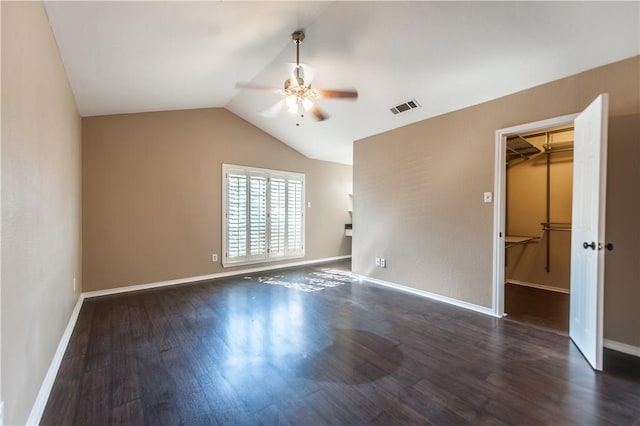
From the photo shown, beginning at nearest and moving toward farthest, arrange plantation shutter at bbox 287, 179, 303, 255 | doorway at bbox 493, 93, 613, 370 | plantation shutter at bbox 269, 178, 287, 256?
doorway at bbox 493, 93, 613, 370 < plantation shutter at bbox 269, 178, 287, 256 < plantation shutter at bbox 287, 179, 303, 255

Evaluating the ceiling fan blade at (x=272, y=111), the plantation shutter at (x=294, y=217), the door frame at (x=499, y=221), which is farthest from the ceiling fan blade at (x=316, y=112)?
the door frame at (x=499, y=221)

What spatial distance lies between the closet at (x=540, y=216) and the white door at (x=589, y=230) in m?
1.31

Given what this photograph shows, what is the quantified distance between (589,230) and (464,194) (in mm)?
1300

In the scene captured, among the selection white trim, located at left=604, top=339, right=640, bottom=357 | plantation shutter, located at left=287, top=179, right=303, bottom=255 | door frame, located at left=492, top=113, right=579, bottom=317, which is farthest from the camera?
plantation shutter, located at left=287, top=179, right=303, bottom=255

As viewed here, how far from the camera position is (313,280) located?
15.3 feet

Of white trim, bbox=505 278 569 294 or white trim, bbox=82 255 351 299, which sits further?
white trim, bbox=505 278 569 294

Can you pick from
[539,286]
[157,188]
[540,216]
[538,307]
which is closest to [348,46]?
[157,188]

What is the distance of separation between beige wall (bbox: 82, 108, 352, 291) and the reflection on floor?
3.09ft

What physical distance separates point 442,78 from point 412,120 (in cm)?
88

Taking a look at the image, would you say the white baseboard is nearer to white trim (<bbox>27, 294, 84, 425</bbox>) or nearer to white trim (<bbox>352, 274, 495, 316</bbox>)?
white trim (<bbox>27, 294, 84, 425</bbox>)

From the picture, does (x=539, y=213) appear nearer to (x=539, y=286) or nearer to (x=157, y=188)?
(x=539, y=286)

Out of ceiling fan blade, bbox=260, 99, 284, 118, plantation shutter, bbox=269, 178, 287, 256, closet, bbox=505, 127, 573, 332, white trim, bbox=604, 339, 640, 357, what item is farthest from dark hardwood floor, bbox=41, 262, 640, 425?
ceiling fan blade, bbox=260, 99, 284, 118

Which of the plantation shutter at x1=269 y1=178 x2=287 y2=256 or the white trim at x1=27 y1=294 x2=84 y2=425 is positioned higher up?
the plantation shutter at x1=269 y1=178 x2=287 y2=256

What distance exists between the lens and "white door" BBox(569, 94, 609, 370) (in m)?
2.00
